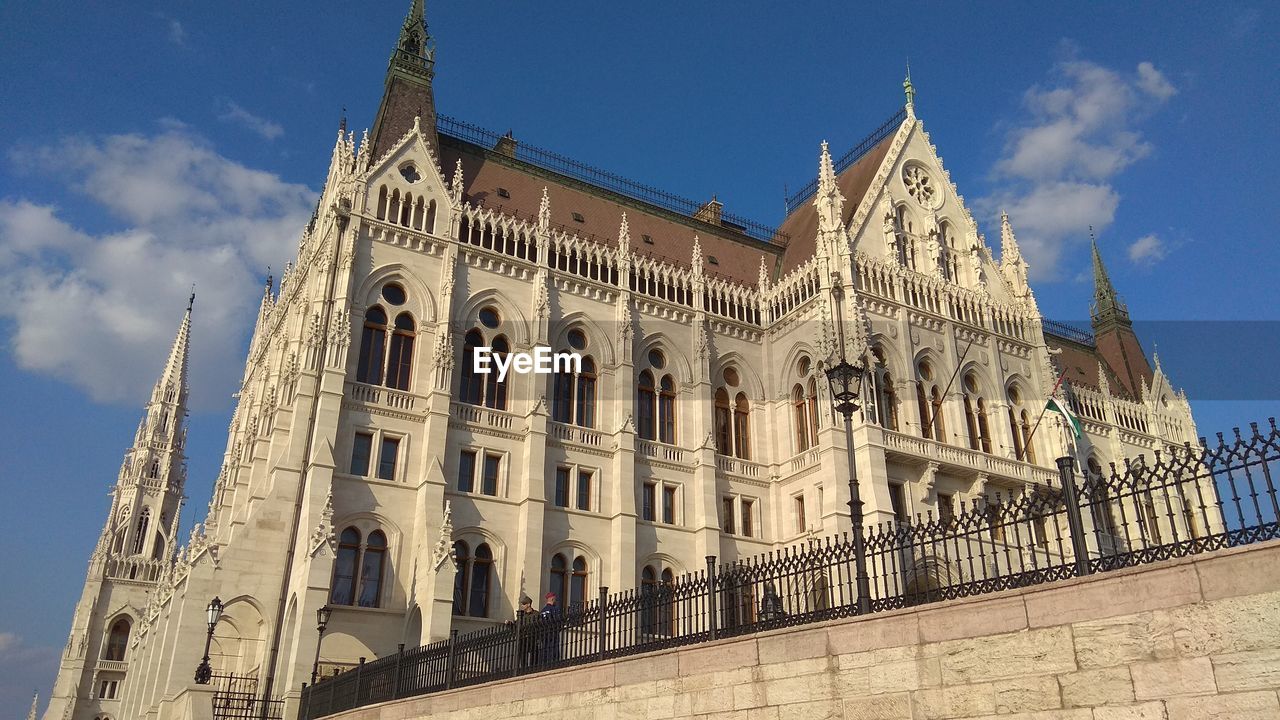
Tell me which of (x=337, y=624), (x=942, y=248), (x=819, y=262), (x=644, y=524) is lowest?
(x=337, y=624)

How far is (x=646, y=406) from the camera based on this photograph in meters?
34.6

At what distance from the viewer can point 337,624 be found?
83.2 feet

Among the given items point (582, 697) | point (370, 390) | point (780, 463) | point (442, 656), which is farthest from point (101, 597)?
point (582, 697)

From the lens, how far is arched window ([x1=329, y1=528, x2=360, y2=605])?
1023 inches

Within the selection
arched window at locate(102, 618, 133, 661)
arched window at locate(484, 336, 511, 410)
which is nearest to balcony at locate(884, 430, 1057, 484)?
arched window at locate(484, 336, 511, 410)

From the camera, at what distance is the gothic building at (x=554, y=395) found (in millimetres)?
26625

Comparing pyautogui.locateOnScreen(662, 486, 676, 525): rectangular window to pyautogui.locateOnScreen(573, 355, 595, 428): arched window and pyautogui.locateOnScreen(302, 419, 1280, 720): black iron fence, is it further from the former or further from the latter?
pyautogui.locateOnScreen(302, 419, 1280, 720): black iron fence

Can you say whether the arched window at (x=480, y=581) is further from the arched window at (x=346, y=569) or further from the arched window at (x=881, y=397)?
the arched window at (x=881, y=397)

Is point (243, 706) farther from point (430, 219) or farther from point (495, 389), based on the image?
point (430, 219)

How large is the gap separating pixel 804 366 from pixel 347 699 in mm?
21828

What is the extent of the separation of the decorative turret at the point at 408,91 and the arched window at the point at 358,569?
14.0 meters

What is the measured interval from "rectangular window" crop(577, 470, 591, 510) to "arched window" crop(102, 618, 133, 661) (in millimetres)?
45379

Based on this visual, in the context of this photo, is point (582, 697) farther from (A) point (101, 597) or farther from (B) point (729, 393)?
(A) point (101, 597)

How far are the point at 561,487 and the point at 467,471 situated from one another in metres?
3.39
